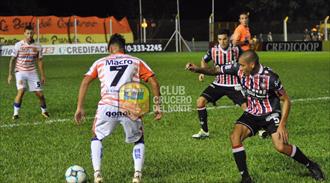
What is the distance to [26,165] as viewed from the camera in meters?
8.37

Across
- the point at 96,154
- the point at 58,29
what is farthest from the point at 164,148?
the point at 58,29

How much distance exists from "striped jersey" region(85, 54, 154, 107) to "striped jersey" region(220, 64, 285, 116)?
145cm

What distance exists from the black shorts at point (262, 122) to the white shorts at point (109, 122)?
1.40m

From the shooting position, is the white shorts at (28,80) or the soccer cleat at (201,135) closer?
the soccer cleat at (201,135)

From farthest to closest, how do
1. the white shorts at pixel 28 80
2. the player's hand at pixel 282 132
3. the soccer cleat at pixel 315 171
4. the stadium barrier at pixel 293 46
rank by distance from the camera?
the stadium barrier at pixel 293 46, the white shorts at pixel 28 80, the soccer cleat at pixel 315 171, the player's hand at pixel 282 132

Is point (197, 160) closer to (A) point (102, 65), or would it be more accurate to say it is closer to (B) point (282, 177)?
(B) point (282, 177)

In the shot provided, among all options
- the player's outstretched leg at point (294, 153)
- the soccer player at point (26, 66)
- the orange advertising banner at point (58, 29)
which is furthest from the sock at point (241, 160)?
the orange advertising banner at point (58, 29)

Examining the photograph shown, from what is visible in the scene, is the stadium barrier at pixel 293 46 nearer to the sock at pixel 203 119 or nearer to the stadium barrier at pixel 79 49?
the stadium barrier at pixel 79 49

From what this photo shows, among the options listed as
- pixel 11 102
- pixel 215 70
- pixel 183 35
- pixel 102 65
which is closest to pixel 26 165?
pixel 102 65

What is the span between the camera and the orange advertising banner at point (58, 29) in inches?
2067

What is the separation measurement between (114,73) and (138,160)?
3.59ft

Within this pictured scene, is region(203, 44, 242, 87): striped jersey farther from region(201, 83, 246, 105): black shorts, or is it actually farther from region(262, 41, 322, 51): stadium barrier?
region(262, 41, 322, 51): stadium barrier

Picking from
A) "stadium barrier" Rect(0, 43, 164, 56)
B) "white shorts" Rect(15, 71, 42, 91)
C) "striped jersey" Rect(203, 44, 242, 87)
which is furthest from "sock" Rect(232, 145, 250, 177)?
"stadium barrier" Rect(0, 43, 164, 56)

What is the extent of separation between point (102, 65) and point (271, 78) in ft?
6.75
